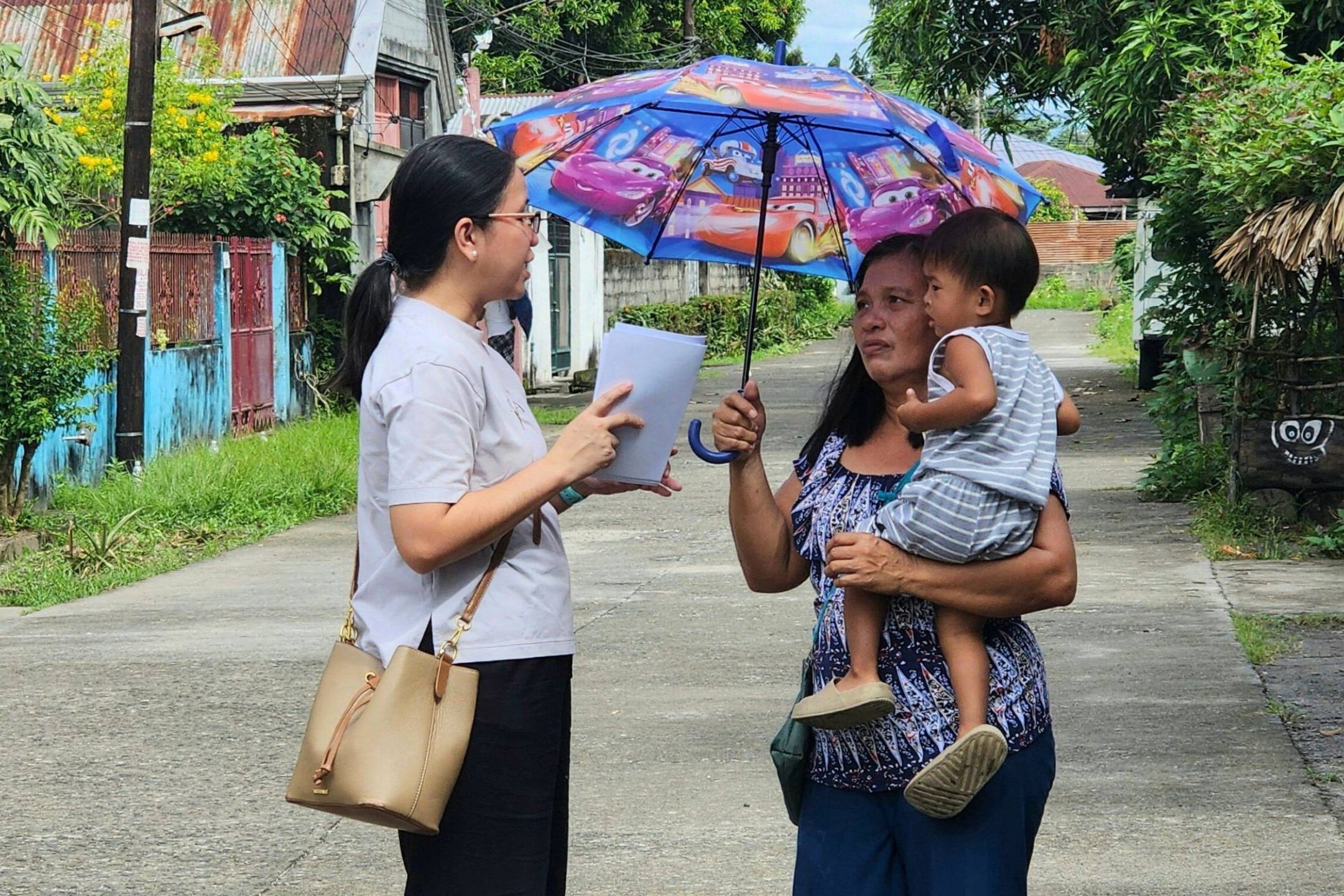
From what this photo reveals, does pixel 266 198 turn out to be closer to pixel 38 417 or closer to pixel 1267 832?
pixel 38 417

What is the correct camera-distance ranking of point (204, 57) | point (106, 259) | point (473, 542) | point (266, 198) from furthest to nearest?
point (204, 57) < point (266, 198) < point (106, 259) < point (473, 542)

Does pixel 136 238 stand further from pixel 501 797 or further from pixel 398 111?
pixel 398 111

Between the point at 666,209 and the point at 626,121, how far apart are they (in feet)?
1.08

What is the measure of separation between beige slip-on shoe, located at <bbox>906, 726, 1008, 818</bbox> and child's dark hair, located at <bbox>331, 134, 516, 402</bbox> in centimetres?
110

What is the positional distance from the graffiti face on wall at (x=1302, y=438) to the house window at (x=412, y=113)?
16.3m

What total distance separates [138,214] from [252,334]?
13.0ft

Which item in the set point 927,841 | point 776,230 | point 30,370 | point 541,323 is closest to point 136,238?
point 30,370

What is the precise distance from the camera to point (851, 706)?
2666 millimetres

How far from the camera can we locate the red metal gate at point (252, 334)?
15.3 m

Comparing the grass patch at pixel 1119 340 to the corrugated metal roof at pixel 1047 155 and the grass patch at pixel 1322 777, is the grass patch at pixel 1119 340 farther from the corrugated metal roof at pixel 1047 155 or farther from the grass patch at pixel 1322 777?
the grass patch at pixel 1322 777

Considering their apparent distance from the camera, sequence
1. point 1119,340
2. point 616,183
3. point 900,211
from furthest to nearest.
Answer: point 1119,340, point 616,183, point 900,211

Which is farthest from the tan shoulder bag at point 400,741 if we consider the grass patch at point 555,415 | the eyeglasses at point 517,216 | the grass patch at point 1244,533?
the grass patch at point 555,415

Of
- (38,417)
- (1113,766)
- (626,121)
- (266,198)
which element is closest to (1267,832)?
(1113,766)

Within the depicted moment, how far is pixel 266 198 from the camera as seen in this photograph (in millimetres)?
16516
